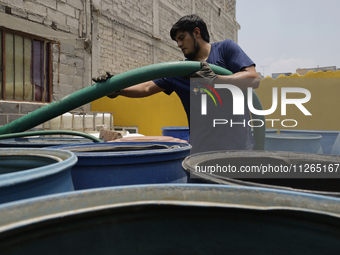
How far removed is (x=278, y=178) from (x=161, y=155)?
0.69 metres

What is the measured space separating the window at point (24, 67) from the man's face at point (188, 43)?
476 cm

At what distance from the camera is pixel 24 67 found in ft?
18.0

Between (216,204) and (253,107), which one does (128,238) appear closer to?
(216,204)

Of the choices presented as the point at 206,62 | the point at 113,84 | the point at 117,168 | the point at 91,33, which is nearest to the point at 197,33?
the point at 206,62

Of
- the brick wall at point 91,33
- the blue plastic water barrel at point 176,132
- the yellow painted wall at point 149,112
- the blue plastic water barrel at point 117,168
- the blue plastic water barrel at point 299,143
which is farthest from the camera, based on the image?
the yellow painted wall at point 149,112

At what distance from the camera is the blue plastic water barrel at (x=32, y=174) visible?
0.62 metres

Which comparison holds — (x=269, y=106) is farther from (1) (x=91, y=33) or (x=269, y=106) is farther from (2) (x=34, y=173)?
(2) (x=34, y=173)

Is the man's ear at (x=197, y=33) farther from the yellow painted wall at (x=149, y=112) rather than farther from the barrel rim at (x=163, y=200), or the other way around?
the yellow painted wall at (x=149, y=112)

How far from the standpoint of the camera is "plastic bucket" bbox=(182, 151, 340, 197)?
47.7 inches

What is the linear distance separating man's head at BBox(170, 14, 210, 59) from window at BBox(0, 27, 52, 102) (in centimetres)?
474

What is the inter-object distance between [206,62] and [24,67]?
527 cm

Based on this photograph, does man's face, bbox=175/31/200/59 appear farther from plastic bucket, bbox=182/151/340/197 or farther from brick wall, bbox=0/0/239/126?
brick wall, bbox=0/0/239/126

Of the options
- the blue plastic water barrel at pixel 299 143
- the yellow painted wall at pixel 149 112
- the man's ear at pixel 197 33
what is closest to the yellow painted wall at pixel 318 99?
the yellow painted wall at pixel 149 112

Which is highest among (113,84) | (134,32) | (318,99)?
(134,32)
